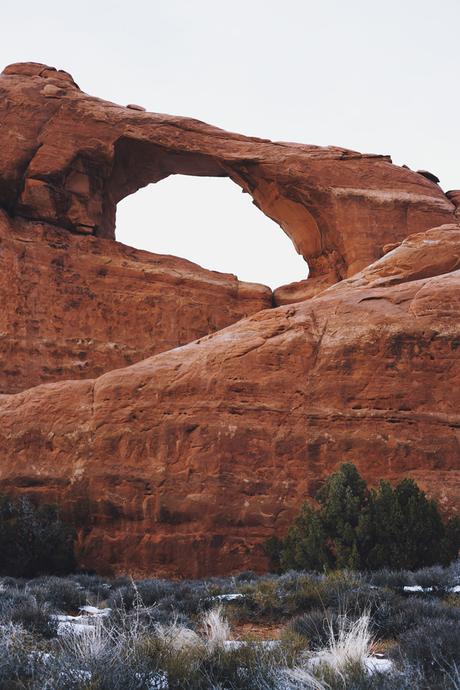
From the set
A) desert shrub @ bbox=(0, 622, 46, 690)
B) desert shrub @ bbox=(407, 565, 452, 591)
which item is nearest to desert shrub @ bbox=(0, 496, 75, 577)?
desert shrub @ bbox=(407, 565, 452, 591)

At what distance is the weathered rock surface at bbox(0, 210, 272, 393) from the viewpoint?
27.3 metres

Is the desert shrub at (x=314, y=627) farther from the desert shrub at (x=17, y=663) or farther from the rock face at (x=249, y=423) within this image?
the rock face at (x=249, y=423)

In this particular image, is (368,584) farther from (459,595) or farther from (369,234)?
(369,234)

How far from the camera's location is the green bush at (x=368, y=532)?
1185cm

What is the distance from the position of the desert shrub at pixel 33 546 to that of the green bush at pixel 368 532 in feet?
12.9

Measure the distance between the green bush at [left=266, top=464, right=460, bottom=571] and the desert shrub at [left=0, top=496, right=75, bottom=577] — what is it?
3924 mm

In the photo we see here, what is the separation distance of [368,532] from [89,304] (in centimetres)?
1881

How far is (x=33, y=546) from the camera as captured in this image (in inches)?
547

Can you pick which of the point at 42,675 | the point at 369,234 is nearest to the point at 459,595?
the point at 42,675

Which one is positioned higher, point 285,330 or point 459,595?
point 285,330

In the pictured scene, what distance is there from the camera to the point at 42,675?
5.48 m

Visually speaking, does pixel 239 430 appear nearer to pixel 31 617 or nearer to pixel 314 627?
pixel 31 617

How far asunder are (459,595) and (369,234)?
2382cm

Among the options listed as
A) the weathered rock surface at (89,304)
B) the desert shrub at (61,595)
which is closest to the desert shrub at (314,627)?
the desert shrub at (61,595)
